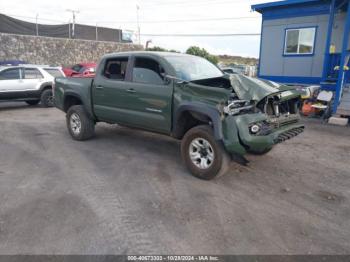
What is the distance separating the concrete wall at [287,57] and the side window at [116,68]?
32.0 feet

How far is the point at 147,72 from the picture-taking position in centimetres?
530

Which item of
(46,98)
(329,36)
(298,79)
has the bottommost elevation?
(46,98)

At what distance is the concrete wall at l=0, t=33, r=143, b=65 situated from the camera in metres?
21.0

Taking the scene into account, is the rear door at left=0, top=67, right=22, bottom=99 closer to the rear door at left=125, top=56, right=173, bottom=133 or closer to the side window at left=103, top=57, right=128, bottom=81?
the side window at left=103, top=57, right=128, bottom=81

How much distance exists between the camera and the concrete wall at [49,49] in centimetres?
2095

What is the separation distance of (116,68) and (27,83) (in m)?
6.91

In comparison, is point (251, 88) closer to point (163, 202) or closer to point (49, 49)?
point (163, 202)

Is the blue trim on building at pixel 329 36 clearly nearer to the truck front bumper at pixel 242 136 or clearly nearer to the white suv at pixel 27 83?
the truck front bumper at pixel 242 136

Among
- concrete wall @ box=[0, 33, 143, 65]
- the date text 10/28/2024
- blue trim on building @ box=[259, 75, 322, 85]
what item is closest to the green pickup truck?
the date text 10/28/2024

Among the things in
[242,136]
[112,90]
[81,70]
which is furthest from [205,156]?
[81,70]

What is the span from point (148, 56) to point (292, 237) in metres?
3.69

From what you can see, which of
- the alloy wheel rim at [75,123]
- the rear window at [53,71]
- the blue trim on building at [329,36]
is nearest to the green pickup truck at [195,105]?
the alloy wheel rim at [75,123]

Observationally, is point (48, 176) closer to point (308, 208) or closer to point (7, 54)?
point (308, 208)

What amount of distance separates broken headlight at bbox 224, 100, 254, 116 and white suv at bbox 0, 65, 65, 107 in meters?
8.30
